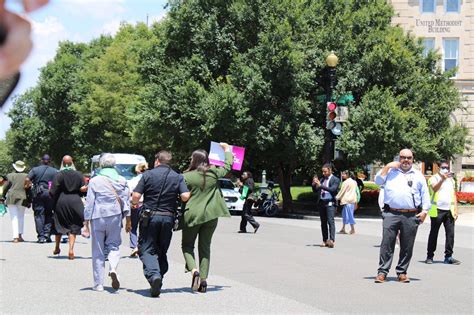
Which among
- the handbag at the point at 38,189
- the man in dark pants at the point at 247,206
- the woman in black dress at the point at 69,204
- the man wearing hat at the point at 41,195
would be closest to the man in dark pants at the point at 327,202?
the man in dark pants at the point at 247,206

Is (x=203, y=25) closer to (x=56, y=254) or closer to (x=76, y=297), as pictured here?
(x=56, y=254)

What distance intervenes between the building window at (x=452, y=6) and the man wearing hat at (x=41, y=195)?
3594 cm

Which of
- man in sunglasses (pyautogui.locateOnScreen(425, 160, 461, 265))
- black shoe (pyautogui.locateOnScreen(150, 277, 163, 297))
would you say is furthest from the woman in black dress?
man in sunglasses (pyautogui.locateOnScreen(425, 160, 461, 265))

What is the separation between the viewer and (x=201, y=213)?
32.4ft

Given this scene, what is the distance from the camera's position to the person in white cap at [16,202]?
55.9 ft

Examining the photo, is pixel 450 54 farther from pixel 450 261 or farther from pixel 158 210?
pixel 158 210

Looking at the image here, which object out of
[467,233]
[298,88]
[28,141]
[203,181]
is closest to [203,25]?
[298,88]

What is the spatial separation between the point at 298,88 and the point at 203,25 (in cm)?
506

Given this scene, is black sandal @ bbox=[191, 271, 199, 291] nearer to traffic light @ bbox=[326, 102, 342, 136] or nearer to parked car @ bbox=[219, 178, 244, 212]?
traffic light @ bbox=[326, 102, 342, 136]

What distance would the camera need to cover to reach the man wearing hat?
1697 centimetres

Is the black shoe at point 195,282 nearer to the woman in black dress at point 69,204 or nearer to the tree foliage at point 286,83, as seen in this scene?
the woman in black dress at point 69,204

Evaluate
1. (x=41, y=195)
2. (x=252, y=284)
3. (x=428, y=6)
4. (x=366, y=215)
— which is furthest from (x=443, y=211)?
(x=428, y=6)

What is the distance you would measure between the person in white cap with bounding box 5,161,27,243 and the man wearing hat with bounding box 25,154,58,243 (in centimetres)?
22

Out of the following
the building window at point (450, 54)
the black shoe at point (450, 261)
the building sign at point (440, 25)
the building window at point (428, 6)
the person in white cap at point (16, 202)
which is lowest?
the black shoe at point (450, 261)
